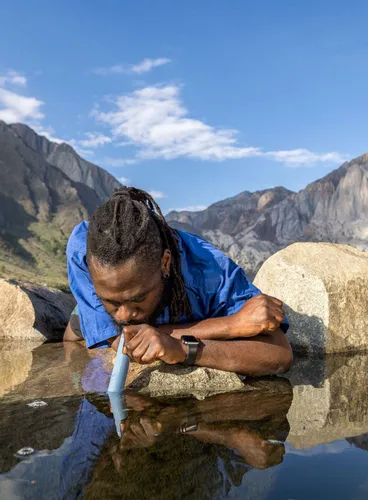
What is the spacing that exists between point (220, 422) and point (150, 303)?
1.01 meters

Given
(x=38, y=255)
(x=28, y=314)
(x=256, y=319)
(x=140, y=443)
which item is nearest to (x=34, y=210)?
(x=38, y=255)

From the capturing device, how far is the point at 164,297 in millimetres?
3789

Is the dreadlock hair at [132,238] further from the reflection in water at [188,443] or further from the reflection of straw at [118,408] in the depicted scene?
the reflection in water at [188,443]

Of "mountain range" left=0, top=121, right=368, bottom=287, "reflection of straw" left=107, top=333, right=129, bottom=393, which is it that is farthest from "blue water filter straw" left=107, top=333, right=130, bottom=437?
"mountain range" left=0, top=121, right=368, bottom=287

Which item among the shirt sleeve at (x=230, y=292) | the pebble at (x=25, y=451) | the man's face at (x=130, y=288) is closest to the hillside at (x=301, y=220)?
the shirt sleeve at (x=230, y=292)

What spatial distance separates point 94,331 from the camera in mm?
4074

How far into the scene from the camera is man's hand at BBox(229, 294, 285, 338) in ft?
12.3

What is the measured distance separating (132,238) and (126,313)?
0.57 meters

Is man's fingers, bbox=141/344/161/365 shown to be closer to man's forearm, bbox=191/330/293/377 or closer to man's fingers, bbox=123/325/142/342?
man's fingers, bbox=123/325/142/342

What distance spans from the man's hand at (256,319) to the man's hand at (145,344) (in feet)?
1.96

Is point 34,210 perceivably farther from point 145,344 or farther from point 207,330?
point 145,344

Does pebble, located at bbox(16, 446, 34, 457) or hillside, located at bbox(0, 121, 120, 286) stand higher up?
hillside, located at bbox(0, 121, 120, 286)

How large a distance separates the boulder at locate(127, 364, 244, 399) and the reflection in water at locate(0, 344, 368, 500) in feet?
0.51

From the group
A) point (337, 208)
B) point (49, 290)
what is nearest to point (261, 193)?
point (337, 208)
